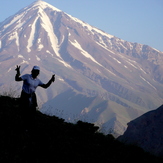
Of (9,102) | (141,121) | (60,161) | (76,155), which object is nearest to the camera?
(60,161)

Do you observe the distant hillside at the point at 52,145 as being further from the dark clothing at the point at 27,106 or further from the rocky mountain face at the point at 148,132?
the rocky mountain face at the point at 148,132

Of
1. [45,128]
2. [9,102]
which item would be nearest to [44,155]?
[45,128]

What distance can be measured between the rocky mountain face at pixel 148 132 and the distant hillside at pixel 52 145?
9666 millimetres

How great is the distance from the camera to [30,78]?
13.8 m

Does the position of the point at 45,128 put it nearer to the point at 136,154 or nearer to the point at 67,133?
the point at 67,133

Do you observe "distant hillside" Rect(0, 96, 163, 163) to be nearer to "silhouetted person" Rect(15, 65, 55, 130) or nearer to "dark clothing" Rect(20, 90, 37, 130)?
"dark clothing" Rect(20, 90, 37, 130)

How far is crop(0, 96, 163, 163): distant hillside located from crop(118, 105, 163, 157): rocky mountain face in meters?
9.67

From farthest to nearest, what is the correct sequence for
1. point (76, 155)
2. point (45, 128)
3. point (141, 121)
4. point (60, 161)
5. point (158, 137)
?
point (141, 121)
point (158, 137)
point (45, 128)
point (76, 155)
point (60, 161)

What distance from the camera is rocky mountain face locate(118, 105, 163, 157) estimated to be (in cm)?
2763

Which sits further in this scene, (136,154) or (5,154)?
(136,154)

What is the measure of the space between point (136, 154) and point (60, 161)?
576cm


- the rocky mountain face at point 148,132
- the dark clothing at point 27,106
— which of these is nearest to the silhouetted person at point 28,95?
the dark clothing at point 27,106

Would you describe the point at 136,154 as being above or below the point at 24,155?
above

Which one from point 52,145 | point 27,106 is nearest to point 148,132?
point 52,145
